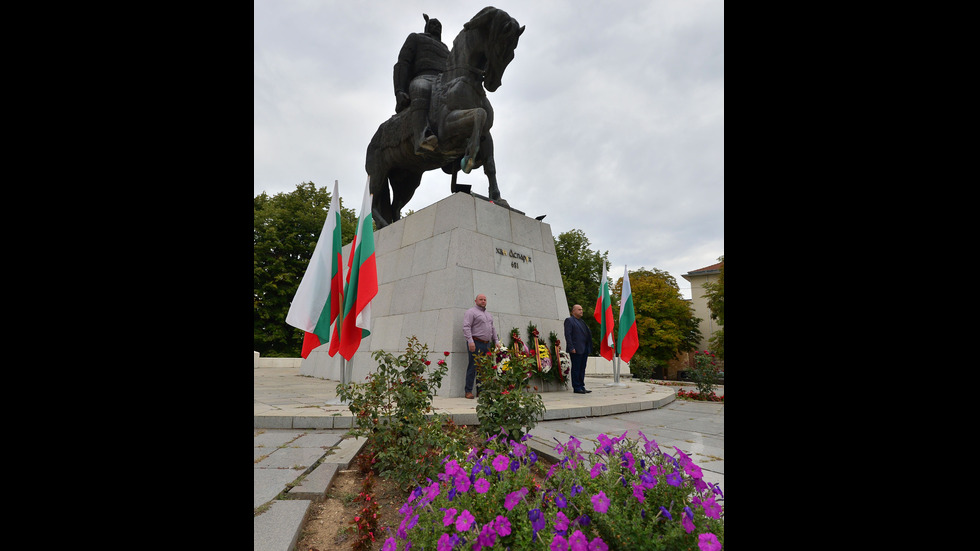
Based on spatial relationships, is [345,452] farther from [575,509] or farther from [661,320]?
[661,320]

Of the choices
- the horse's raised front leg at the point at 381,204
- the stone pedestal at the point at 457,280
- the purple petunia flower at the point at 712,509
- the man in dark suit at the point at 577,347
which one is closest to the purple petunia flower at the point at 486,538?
the purple petunia flower at the point at 712,509

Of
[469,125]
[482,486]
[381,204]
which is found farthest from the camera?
[381,204]

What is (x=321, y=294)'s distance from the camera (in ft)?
19.1

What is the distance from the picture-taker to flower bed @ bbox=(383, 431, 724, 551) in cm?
177

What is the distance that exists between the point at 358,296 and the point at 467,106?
4172mm

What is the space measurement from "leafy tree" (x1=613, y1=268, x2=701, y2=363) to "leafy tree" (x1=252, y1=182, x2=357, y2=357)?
19.1 meters

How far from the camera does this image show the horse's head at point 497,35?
7734mm

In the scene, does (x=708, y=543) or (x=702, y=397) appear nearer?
(x=708, y=543)

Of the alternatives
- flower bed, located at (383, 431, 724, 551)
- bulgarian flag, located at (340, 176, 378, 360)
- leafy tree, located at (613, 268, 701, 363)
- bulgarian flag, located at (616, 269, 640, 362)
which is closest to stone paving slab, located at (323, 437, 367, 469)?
bulgarian flag, located at (340, 176, 378, 360)

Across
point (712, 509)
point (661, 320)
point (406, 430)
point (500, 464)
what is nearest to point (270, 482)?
point (406, 430)

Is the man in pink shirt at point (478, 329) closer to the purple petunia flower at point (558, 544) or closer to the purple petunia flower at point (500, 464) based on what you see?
the purple petunia flower at point (500, 464)

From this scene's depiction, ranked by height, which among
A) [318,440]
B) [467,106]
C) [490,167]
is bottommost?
[318,440]

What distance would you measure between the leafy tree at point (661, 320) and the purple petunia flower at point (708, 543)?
30069 mm
